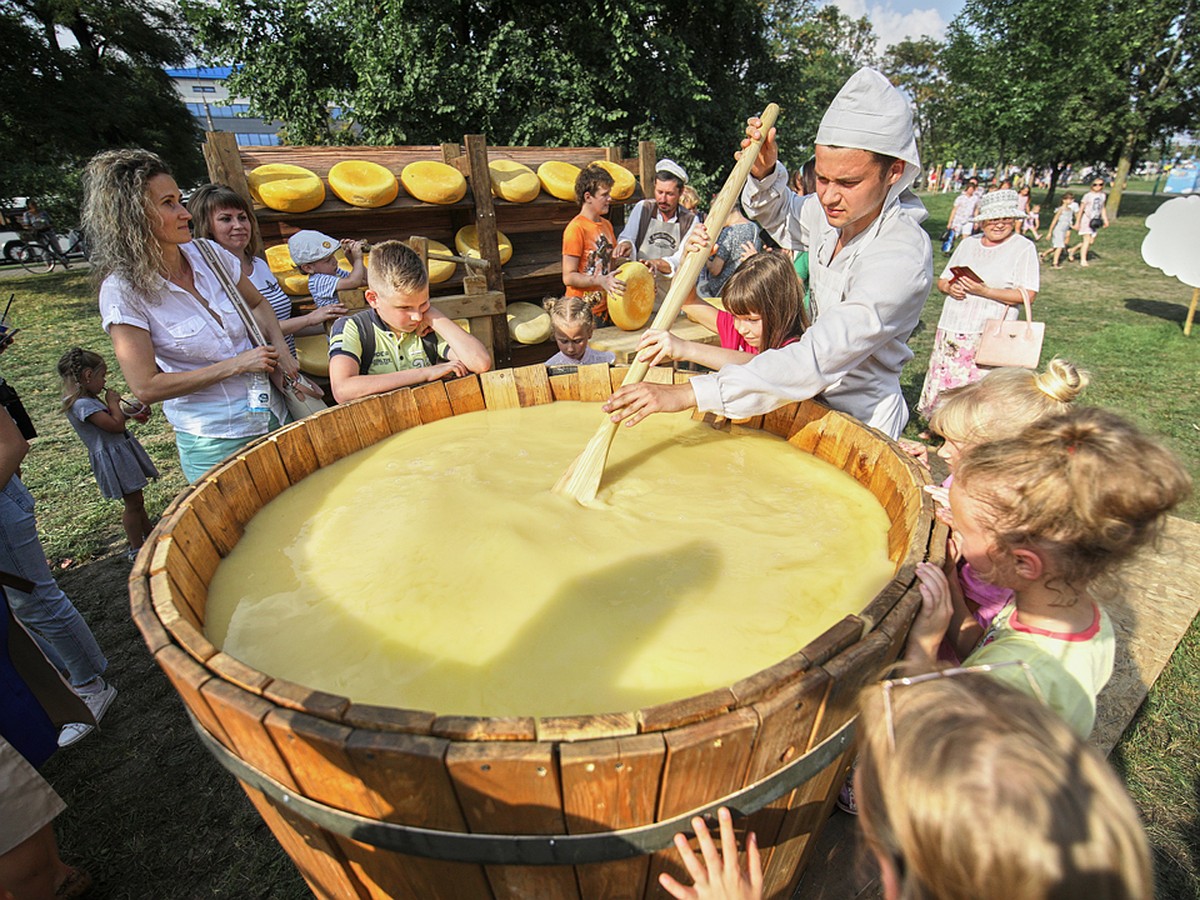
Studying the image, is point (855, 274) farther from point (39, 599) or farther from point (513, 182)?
point (513, 182)

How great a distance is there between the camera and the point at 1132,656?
2635 mm

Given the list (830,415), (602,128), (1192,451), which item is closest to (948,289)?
(1192,451)

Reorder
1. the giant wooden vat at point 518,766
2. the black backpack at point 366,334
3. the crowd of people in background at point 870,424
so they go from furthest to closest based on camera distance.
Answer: the black backpack at point 366,334 < the giant wooden vat at point 518,766 < the crowd of people in background at point 870,424

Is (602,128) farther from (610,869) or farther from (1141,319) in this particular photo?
(610,869)

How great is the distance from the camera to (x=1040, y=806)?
71 centimetres

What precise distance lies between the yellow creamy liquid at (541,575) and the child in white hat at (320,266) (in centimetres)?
218

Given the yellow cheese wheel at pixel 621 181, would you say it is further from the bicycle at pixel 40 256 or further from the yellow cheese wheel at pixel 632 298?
the bicycle at pixel 40 256

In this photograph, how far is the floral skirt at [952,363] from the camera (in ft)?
15.5

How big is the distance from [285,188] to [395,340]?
6.69 feet

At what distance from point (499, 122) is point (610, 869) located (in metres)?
11.8

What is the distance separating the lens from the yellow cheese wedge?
412 cm

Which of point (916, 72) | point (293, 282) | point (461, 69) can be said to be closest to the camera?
point (293, 282)

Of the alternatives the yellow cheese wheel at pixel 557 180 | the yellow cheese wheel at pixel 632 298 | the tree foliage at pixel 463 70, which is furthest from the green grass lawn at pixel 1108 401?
the tree foliage at pixel 463 70

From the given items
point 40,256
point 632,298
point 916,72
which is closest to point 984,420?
point 632,298
